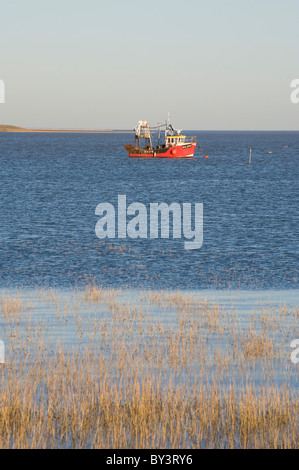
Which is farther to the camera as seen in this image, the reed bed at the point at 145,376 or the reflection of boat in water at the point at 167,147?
the reflection of boat in water at the point at 167,147

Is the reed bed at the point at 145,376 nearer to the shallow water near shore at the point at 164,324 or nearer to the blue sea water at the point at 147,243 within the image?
the shallow water near shore at the point at 164,324

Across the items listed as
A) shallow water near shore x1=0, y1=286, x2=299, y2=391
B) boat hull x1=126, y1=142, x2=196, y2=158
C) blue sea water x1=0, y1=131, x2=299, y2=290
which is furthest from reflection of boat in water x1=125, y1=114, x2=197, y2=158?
shallow water near shore x1=0, y1=286, x2=299, y2=391

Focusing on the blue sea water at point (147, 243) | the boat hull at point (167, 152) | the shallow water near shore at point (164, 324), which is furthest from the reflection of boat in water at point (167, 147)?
Answer: the shallow water near shore at point (164, 324)

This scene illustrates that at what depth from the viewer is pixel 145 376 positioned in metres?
13.4

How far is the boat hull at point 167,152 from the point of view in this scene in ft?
453

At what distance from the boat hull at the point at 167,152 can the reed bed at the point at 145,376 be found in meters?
119

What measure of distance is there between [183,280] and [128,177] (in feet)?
223

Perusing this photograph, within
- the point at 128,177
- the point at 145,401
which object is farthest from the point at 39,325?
the point at 128,177

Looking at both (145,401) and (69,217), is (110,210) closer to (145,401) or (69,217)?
(69,217)

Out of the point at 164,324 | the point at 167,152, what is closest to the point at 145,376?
the point at 164,324

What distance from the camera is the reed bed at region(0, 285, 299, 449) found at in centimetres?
1062

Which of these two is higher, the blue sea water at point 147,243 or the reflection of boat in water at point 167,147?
the reflection of boat in water at point 167,147

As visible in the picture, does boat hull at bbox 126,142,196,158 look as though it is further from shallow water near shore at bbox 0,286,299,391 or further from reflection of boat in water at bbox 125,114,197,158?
shallow water near shore at bbox 0,286,299,391

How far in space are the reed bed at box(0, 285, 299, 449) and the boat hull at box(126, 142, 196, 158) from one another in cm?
11860
